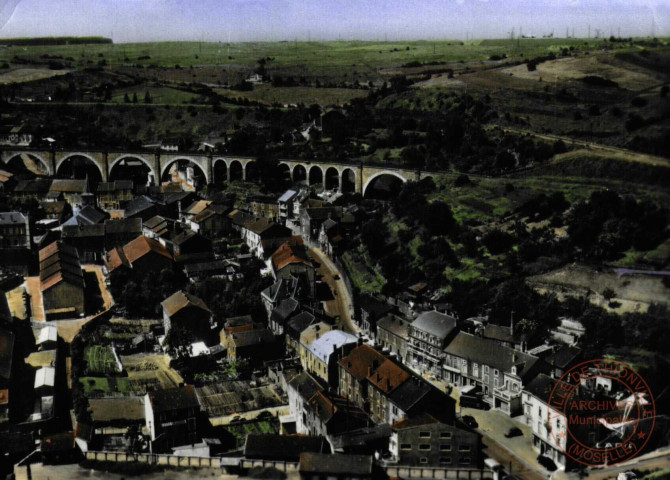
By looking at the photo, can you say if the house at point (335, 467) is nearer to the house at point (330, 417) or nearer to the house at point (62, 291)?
the house at point (330, 417)

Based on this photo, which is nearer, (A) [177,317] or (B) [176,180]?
(A) [177,317]

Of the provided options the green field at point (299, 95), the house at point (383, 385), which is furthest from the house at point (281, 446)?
the green field at point (299, 95)

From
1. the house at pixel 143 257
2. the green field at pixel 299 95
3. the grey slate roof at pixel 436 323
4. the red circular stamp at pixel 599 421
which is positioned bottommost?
the red circular stamp at pixel 599 421

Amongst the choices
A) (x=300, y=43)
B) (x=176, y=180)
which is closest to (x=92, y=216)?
(x=176, y=180)

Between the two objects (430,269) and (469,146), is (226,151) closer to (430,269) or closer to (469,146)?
(469,146)

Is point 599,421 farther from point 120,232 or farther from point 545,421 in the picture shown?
point 120,232

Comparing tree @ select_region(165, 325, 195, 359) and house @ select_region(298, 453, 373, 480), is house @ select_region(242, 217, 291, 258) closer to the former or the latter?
tree @ select_region(165, 325, 195, 359)

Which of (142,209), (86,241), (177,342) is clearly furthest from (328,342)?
(142,209)
